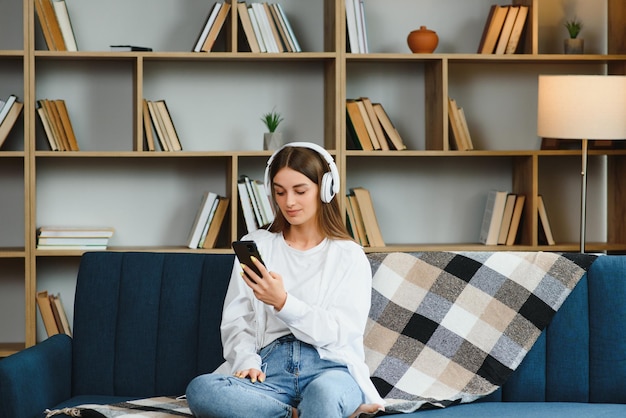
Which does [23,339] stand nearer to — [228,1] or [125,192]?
[125,192]

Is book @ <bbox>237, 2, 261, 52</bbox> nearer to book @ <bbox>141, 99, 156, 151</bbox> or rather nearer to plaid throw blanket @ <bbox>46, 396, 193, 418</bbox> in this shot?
book @ <bbox>141, 99, 156, 151</bbox>

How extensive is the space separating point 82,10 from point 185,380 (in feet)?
6.92

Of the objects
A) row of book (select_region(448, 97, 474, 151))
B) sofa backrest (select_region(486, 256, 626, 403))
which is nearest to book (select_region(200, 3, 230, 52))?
row of book (select_region(448, 97, 474, 151))

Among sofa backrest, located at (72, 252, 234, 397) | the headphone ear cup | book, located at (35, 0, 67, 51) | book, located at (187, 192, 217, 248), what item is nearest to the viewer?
the headphone ear cup

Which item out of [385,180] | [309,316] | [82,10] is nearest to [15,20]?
[82,10]

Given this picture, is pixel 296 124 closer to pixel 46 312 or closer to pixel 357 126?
pixel 357 126

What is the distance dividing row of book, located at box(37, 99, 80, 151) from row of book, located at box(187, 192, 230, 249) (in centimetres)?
60

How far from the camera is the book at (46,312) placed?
3861 millimetres

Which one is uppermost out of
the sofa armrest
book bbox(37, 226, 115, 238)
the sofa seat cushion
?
book bbox(37, 226, 115, 238)

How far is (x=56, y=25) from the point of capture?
12.6 feet

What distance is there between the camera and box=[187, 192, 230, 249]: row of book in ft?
12.9

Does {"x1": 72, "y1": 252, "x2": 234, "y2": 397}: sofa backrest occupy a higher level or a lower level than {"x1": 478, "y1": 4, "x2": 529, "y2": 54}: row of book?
lower

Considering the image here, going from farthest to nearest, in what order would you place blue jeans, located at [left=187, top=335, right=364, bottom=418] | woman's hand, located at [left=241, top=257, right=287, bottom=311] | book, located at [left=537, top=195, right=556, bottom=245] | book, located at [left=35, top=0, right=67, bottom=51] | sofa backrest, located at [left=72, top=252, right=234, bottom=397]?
book, located at [left=537, top=195, right=556, bottom=245], book, located at [left=35, top=0, right=67, bottom=51], sofa backrest, located at [left=72, top=252, right=234, bottom=397], woman's hand, located at [left=241, top=257, right=287, bottom=311], blue jeans, located at [left=187, top=335, right=364, bottom=418]

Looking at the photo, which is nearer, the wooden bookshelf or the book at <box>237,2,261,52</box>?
the book at <box>237,2,261,52</box>
